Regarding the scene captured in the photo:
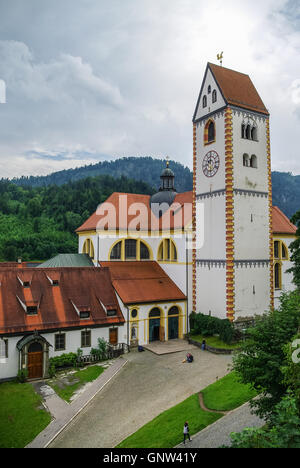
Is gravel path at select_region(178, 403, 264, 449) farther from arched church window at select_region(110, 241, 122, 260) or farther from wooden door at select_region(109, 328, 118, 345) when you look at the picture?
arched church window at select_region(110, 241, 122, 260)

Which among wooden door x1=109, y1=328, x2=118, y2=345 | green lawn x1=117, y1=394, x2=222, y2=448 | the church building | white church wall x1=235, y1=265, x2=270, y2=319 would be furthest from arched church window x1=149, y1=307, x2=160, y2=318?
green lawn x1=117, y1=394, x2=222, y2=448

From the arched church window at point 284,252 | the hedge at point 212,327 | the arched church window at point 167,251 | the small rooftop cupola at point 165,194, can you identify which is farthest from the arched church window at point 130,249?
the arched church window at point 284,252

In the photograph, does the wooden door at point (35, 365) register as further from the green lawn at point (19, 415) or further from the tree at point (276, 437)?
the tree at point (276, 437)

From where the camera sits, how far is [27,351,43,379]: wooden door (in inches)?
1039

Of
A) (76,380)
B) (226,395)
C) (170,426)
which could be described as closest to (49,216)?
(76,380)

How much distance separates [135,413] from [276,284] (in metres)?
24.3

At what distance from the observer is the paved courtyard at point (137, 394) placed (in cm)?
1798

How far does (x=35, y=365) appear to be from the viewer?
2653 cm

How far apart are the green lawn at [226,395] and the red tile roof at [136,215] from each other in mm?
18356

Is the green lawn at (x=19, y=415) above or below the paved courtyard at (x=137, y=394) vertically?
below

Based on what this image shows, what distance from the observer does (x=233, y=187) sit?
31.9 meters

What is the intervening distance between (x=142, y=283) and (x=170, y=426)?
19.0 m

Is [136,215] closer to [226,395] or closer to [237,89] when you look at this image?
[237,89]
